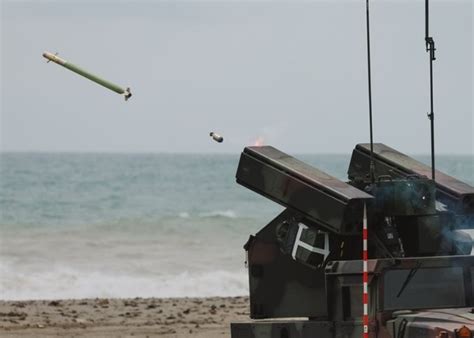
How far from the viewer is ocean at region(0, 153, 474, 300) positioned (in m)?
25.9

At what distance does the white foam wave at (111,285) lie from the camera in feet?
81.1

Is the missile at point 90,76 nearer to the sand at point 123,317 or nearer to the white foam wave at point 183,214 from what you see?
the sand at point 123,317

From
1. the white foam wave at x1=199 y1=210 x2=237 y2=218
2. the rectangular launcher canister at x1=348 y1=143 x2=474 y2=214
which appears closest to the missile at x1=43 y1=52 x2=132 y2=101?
the rectangular launcher canister at x1=348 y1=143 x2=474 y2=214

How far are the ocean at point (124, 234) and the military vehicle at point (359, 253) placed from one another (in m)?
11.4

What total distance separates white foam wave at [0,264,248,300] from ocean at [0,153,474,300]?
17 mm

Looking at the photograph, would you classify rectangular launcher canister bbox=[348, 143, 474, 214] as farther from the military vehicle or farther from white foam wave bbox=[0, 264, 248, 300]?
white foam wave bbox=[0, 264, 248, 300]

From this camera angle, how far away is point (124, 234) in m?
34.2

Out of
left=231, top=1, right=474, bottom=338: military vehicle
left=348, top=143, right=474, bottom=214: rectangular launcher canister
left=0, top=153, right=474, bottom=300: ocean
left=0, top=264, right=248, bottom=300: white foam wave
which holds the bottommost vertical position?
left=231, top=1, right=474, bottom=338: military vehicle

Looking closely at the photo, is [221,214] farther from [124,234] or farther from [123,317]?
[123,317]

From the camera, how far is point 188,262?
1148 inches

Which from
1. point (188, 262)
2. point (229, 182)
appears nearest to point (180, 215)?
point (188, 262)

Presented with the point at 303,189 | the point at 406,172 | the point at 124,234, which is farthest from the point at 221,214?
the point at 303,189

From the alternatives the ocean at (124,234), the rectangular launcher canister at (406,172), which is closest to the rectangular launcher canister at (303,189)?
the rectangular launcher canister at (406,172)

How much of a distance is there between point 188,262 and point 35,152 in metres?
72.5
